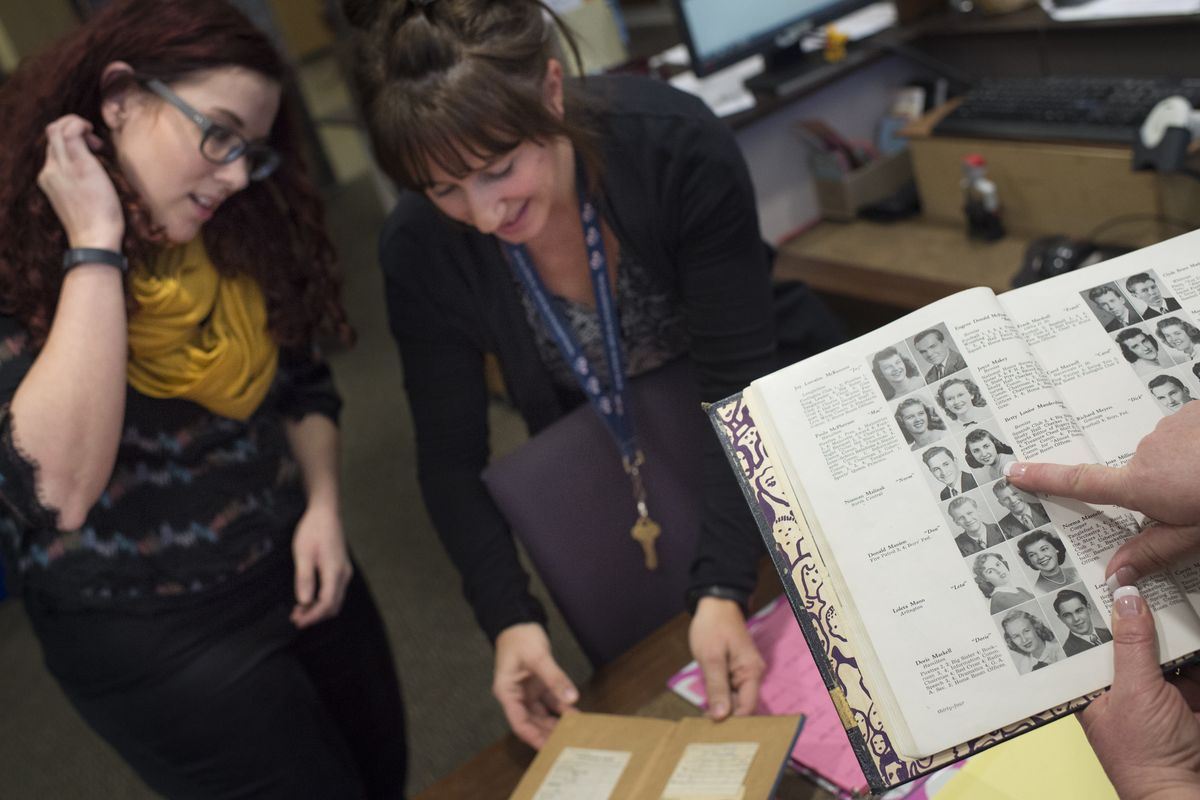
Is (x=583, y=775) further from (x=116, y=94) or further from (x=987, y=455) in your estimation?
(x=116, y=94)

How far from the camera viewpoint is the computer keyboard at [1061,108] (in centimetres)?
170

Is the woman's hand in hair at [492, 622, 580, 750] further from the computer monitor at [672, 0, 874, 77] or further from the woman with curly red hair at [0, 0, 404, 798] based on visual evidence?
the computer monitor at [672, 0, 874, 77]

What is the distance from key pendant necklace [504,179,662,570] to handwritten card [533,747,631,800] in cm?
36

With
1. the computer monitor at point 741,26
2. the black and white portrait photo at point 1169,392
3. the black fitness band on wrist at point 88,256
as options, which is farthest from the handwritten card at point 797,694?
the computer monitor at point 741,26

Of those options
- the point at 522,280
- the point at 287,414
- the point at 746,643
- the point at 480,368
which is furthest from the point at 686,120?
the point at 287,414

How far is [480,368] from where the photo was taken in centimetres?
141

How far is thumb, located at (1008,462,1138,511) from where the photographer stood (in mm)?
688

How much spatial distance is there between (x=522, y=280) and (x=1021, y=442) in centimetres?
74

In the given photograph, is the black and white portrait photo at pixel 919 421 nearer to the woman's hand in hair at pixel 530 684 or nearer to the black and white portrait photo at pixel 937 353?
the black and white portrait photo at pixel 937 353

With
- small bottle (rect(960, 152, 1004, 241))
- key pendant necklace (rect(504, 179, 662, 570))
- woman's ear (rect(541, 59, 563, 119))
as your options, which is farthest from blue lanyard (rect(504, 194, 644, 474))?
small bottle (rect(960, 152, 1004, 241))

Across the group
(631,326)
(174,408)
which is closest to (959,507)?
(631,326)

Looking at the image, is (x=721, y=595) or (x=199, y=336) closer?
(x=721, y=595)

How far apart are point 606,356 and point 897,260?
32.2 inches

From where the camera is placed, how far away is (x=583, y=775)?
1.02 meters
